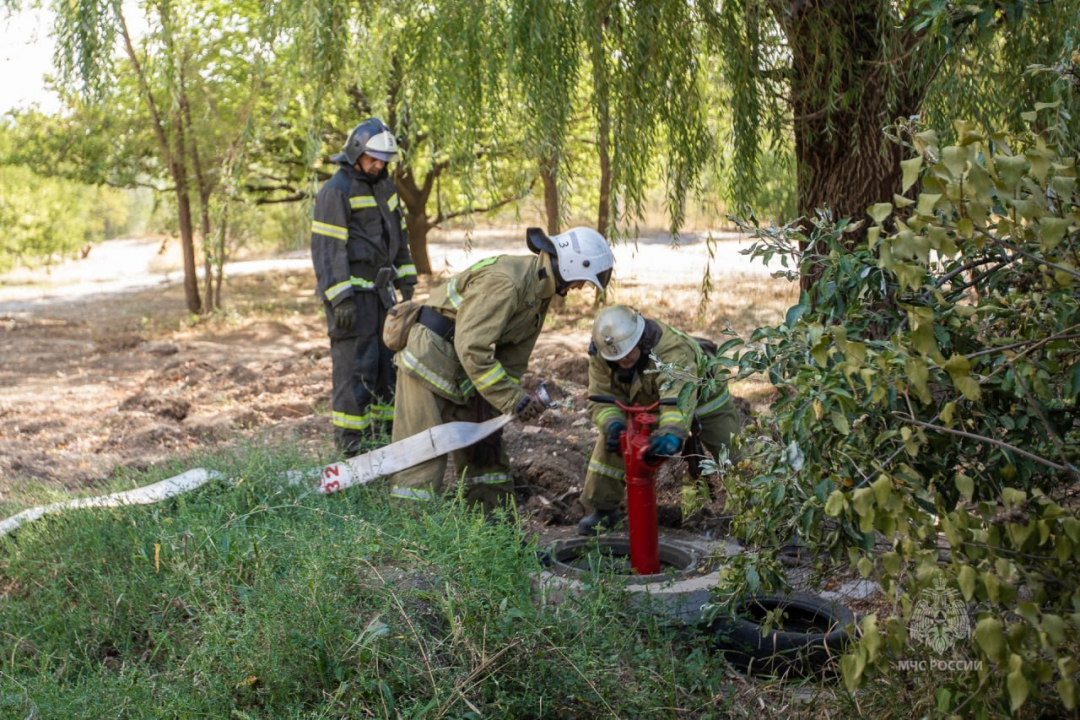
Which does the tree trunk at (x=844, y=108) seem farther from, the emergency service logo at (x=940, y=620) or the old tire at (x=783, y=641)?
the emergency service logo at (x=940, y=620)

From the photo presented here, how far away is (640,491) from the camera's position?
4.10 metres

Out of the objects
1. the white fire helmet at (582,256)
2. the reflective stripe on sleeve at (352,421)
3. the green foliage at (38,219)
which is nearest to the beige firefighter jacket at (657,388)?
the white fire helmet at (582,256)

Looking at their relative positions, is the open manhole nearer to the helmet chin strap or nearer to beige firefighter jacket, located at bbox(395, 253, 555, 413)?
beige firefighter jacket, located at bbox(395, 253, 555, 413)

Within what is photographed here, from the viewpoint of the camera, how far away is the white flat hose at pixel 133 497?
4.55m

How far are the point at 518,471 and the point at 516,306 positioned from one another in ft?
4.90

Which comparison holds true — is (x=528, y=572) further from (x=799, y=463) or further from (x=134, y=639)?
(x=134, y=639)

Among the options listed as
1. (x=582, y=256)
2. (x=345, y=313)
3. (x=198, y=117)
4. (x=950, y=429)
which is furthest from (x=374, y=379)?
(x=198, y=117)

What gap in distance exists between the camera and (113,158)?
15.3 m

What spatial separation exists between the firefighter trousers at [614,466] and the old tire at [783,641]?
1272mm

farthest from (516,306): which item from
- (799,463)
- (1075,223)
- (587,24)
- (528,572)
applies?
(1075,223)

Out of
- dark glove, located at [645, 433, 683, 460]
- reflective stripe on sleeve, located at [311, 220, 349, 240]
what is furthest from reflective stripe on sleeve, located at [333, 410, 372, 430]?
dark glove, located at [645, 433, 683, 460]

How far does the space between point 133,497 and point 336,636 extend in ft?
7.01

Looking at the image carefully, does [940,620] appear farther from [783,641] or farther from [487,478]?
[487,478]

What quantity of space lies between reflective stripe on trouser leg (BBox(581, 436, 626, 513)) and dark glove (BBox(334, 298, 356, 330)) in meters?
2.01
